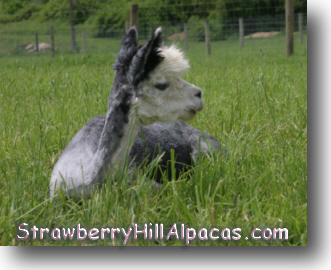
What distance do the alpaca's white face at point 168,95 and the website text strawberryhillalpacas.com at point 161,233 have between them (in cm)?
70

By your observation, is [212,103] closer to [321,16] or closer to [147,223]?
[321,16]

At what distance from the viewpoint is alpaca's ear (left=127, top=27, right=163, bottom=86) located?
2.38 metres

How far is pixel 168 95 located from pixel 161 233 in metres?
0.85

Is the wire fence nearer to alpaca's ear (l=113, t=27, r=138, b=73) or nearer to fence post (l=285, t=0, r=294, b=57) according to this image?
fence post (l=285, t=0, r=294, b=57)

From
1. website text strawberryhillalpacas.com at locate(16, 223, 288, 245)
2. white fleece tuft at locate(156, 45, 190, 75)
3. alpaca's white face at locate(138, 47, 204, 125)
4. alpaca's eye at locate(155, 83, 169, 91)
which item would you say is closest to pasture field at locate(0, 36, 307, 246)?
website text strawberryhillalpacas.com at locate(16, 223, 288, 245)

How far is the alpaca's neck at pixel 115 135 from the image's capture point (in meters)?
2.53

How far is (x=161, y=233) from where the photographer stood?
222 cm

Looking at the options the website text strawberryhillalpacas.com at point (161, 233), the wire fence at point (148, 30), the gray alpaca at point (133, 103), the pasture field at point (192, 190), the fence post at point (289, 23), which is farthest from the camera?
the wire fence at point (148, 30)

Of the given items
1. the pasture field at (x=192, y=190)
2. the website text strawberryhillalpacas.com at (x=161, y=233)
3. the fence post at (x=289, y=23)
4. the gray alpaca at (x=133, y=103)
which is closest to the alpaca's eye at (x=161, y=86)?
the gray alpaca at (x=133, y=103)

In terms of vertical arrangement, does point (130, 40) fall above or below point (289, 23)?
below

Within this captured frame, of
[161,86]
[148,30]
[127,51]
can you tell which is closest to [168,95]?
[161,86]

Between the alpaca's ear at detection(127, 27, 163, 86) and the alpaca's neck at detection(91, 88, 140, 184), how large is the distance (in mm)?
118

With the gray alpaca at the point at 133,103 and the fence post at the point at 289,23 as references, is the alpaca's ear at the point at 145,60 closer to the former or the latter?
the gray alpaca at the point at 133,103

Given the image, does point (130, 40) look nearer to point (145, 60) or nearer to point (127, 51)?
point (127, 51)
